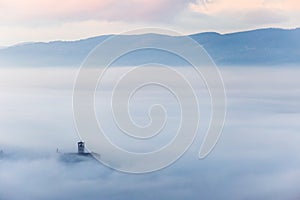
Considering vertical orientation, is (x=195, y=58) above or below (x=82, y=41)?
below

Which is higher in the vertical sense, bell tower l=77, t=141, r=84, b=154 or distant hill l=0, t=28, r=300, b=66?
distant hill l=0, t=28, r=300, b=66

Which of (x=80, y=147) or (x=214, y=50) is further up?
(x=214, y=50)

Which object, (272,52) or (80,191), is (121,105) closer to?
(80,191)

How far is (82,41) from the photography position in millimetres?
4184

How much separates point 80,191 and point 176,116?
1.22 meters

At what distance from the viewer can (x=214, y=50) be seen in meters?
4.16

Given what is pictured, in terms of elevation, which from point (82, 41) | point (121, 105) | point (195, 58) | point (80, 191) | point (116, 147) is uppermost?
point (82, 41)

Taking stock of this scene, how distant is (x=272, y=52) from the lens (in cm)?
439

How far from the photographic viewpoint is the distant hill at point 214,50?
4.15 m

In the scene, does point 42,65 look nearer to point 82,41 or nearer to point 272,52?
point 82,41

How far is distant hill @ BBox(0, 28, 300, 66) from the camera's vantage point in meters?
4.15

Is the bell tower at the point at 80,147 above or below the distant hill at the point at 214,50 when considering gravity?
below

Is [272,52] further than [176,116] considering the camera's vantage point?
Yes

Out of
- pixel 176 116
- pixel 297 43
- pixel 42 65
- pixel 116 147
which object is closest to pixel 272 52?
pixel 297 43
